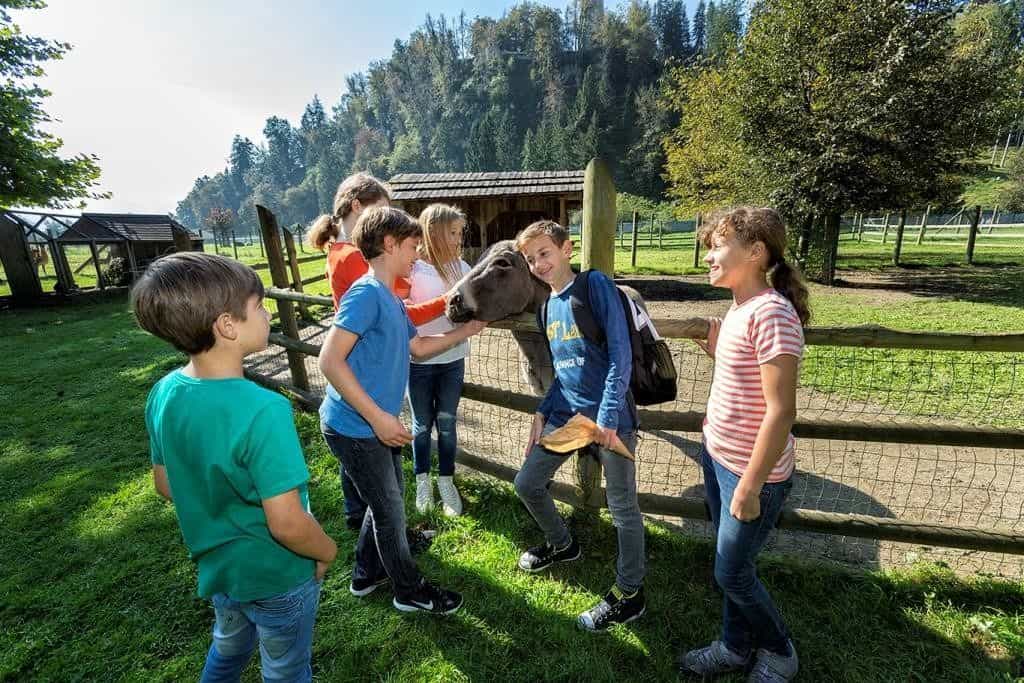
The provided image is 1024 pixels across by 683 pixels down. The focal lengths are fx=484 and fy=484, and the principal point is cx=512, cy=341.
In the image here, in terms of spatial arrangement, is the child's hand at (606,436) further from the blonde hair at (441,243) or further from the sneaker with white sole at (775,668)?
the blonde hair at (441,243)

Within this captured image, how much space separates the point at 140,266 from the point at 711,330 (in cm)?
2136

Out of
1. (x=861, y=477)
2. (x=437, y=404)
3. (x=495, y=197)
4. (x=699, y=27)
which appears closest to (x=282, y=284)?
(x=437, y=404)

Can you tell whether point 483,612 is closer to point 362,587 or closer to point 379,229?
point 362,587

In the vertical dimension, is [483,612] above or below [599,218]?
below

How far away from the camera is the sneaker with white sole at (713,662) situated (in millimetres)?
2033

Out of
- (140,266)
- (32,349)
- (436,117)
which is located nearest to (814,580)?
(32,349)

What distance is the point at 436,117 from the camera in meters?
102

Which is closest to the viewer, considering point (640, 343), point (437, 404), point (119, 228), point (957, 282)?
point (640, 343)

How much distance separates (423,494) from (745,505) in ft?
7.25

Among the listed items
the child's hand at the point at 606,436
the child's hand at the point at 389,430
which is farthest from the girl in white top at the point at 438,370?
the child's hand at the point at 606,436

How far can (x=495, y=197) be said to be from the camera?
13.0 m

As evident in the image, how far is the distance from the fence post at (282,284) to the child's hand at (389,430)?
10.4 feet

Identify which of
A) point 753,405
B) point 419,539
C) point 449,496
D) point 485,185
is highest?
point 485,185

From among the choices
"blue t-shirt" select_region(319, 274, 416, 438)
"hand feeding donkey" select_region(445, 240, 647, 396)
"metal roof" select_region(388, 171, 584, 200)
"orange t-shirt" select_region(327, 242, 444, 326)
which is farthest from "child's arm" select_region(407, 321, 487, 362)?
"metal roof" select_region(388, 171, 584, 200)
